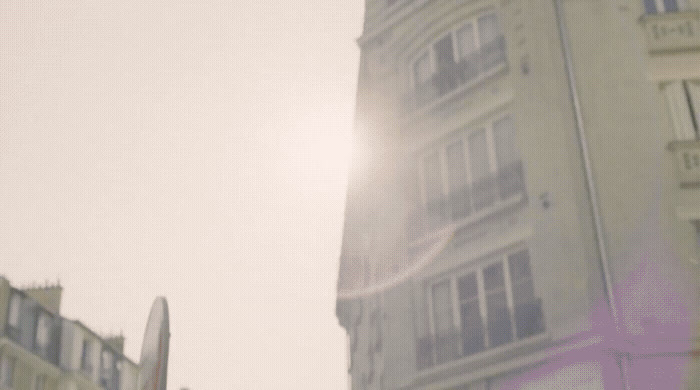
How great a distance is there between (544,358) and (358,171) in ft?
27.4

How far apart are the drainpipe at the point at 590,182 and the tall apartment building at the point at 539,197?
1.4 inches

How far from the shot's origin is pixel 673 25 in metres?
18.5

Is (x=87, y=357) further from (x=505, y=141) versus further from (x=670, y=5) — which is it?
(x=670, y=5)

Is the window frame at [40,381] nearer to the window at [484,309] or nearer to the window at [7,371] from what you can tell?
the window at [7,371]

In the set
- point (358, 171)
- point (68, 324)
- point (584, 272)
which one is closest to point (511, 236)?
point (584, 272)

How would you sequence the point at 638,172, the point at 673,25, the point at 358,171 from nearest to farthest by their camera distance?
the point at 638,172 → the point at 673,25 → the point at 358,171

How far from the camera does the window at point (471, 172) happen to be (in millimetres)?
18542

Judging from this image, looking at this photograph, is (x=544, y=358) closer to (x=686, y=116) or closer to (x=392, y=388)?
(x=392, y=388)

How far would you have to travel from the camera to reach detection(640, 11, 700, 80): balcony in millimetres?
17984

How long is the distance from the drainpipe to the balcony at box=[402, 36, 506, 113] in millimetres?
1431

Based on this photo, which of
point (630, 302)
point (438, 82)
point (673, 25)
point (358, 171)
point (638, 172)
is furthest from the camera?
point (358, 171)

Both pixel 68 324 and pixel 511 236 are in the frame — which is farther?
pixel 68 324

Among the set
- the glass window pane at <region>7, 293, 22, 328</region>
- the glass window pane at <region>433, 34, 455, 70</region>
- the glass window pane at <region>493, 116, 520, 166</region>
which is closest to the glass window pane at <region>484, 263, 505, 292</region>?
the glass window pane at <region>493, 116, 520, 166</region>

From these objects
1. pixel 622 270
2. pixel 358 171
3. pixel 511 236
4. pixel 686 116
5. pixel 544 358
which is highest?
pixel 358 171
